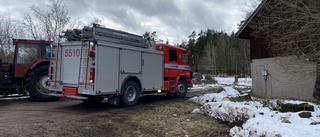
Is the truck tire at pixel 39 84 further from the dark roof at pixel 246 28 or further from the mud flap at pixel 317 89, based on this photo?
the mud flap at pixel 317 89

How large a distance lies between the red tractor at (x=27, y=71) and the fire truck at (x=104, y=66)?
1.61m

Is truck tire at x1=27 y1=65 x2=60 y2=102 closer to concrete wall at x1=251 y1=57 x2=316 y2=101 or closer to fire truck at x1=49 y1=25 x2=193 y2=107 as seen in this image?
fire truck at x1=49 y1=25 x2=193 y2=107

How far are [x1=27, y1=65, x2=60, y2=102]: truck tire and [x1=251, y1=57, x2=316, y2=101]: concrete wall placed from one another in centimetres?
Answer: 961

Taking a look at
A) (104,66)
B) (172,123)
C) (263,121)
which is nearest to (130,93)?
(104,66)

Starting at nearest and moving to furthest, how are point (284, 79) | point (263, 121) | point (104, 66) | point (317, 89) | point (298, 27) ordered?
1. point (263, 121)
2. point (298, 27)
3. point (104, 66)
4. point (317, 89)
5. point (284, 79)

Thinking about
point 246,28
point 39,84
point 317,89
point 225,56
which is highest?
point 225,56

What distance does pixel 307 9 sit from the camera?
7820mm

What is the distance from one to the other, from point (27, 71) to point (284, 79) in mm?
11797

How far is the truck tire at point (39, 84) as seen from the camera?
10.2 meters

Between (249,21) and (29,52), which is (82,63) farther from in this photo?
(249,21)

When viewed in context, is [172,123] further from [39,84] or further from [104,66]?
[39,84]

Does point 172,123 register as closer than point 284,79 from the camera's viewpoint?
Yes

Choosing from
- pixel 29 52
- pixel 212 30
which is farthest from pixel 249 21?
pixel 212 30

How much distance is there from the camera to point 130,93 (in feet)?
32.3
